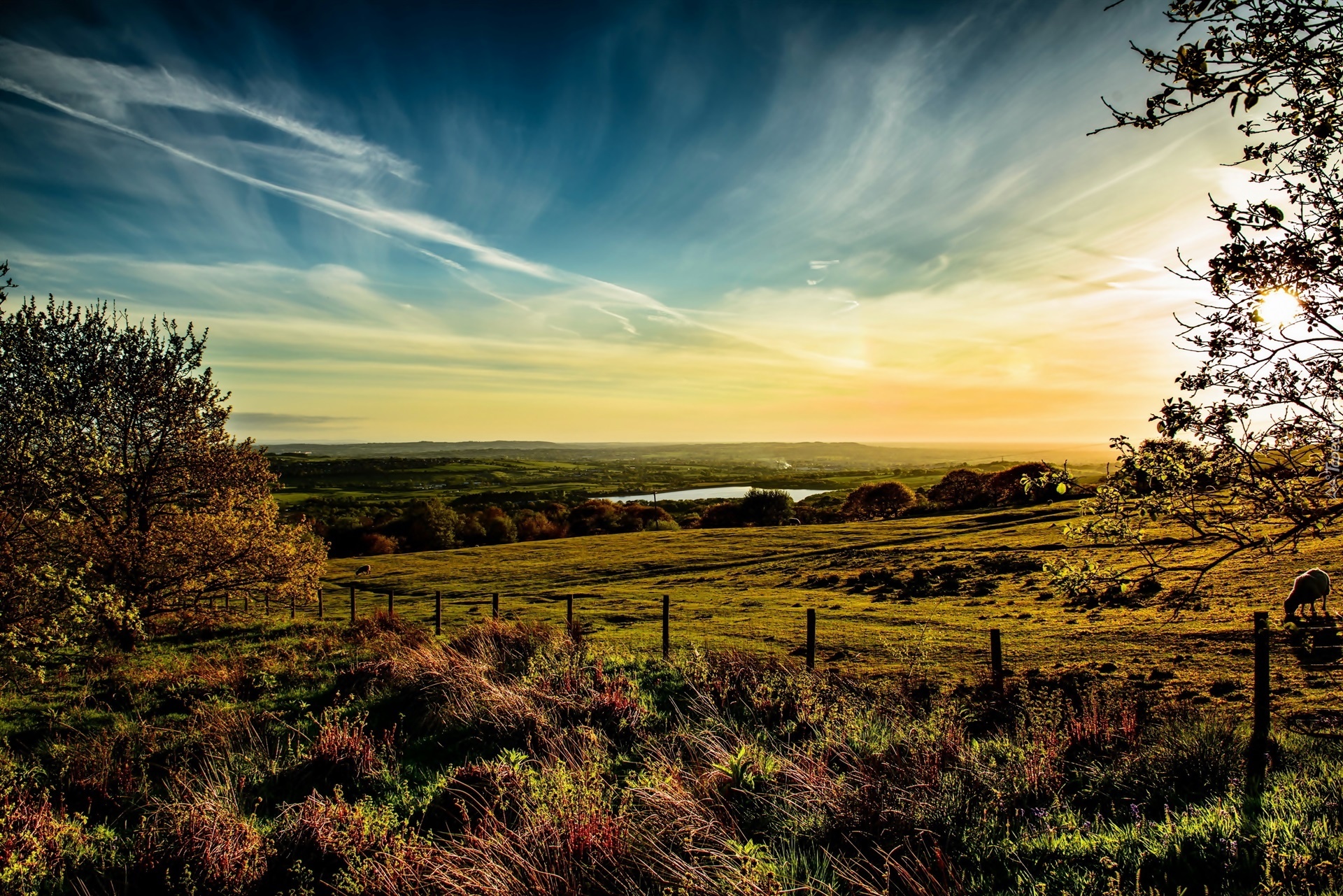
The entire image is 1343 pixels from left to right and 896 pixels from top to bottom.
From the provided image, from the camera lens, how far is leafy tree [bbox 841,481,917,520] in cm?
9306

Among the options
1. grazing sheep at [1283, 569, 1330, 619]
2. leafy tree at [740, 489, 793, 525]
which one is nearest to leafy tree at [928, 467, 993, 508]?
leafy tree at [740, 489, 793, 525]

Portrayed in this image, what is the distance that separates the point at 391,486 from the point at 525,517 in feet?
348

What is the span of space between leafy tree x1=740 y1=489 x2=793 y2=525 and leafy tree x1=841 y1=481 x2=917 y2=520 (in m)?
9.38

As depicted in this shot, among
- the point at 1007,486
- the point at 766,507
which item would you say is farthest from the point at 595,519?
the point at 1007,486

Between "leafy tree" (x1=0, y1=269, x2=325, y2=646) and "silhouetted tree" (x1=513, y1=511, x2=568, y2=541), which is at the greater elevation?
"leafy tree" (x1=0, y1=269, x2=325, y2=646)

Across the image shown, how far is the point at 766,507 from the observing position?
93188 mm

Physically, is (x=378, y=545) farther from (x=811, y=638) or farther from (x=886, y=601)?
(x=811, y=638)

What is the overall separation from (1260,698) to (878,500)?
91047mm

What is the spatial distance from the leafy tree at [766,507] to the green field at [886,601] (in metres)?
27.0

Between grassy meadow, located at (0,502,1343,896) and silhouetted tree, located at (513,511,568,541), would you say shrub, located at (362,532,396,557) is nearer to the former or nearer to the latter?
silhouetted tree, located at (513,511,568,541)

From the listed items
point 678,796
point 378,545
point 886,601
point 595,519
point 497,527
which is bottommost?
point 378,545

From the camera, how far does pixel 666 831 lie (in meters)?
6.21

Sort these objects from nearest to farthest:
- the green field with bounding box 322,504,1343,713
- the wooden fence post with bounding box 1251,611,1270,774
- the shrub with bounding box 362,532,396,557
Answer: the wooden fence post with bounding box 1251,611,1270,774, the green field with bounding box 322,504,1343,713, the shrub with bounding box 362,532,396,557

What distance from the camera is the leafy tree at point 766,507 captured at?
9069 cm
